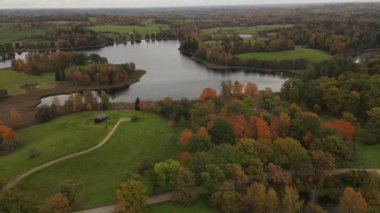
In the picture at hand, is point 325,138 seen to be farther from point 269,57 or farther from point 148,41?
point 148,41

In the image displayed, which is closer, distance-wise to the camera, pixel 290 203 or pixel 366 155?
pixel 290 203

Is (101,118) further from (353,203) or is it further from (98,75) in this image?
(353,203)

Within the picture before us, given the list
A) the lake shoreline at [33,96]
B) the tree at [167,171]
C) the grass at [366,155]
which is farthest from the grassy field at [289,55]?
the tree at [167,171]

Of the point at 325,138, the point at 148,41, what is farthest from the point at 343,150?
the point at 148,41

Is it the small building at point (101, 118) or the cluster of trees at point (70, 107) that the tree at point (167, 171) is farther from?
the cluster of trees at point (70, 107)

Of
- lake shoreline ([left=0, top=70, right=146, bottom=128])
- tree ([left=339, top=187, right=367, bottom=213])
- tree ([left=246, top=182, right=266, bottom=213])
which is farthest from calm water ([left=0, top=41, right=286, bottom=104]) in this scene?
tree ([left=339, top=187, right=367, bottom=213])

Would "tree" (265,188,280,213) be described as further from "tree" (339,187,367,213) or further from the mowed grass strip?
the mowed grass strip

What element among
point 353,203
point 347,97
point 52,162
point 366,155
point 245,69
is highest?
point 347,97

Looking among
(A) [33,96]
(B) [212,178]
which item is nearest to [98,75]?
(A) [33,96]
